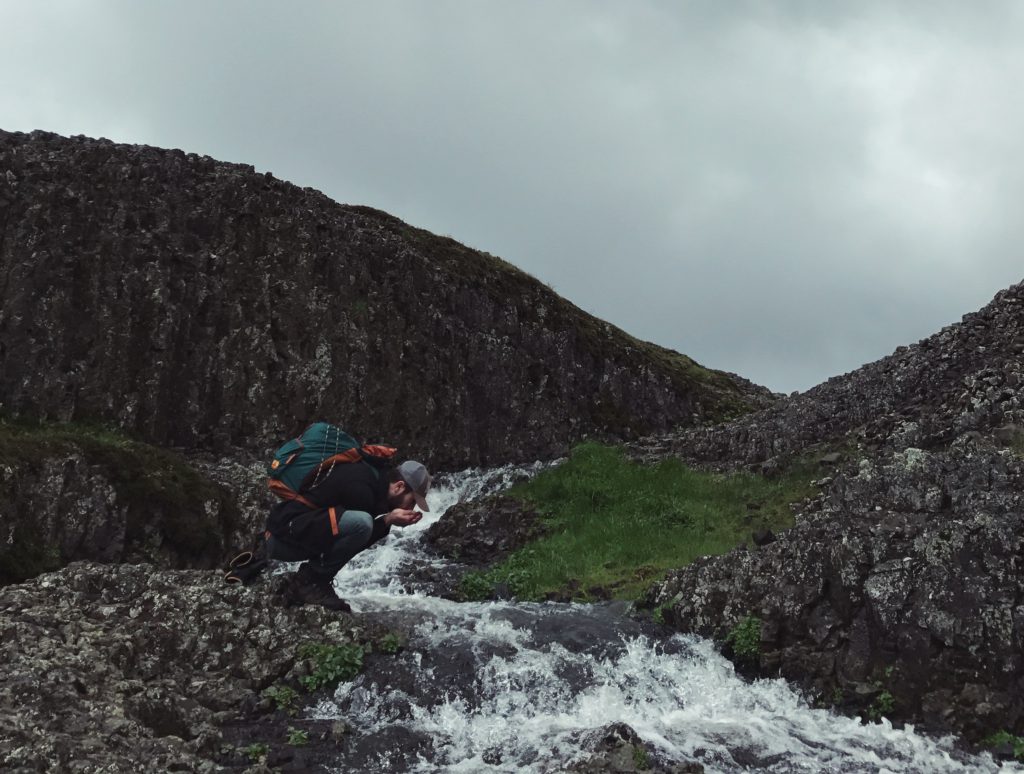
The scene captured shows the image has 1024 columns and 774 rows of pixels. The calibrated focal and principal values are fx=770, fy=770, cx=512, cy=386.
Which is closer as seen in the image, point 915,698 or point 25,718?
point 25,718

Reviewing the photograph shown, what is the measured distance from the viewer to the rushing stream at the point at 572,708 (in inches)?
400

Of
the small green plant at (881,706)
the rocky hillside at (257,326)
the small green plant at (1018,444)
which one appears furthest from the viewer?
the rocky hillside at (257,326)

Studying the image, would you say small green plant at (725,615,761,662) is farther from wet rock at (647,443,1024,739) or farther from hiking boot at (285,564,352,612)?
hiking boot at (285,564,352,612)

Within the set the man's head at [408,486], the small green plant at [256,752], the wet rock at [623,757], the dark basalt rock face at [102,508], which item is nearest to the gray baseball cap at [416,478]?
the man's head at [408,486]

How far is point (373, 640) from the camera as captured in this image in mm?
12922

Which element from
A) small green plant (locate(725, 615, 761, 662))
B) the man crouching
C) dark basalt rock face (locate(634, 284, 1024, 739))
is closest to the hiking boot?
the man crouching

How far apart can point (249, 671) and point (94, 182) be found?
2760cm

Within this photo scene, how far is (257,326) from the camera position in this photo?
3222cm

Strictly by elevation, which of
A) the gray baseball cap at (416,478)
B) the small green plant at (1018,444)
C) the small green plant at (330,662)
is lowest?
the small green plant at (330,662)

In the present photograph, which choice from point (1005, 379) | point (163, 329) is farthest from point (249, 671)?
point (163, 329)

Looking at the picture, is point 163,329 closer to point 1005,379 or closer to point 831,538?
point 831,538

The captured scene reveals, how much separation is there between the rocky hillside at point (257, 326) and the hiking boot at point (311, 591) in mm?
18115

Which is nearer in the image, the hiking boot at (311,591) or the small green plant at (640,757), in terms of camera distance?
the small green plant at (640,757)

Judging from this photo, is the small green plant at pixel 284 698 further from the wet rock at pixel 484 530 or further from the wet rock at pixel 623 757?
the wet rock at pixel 484 530
